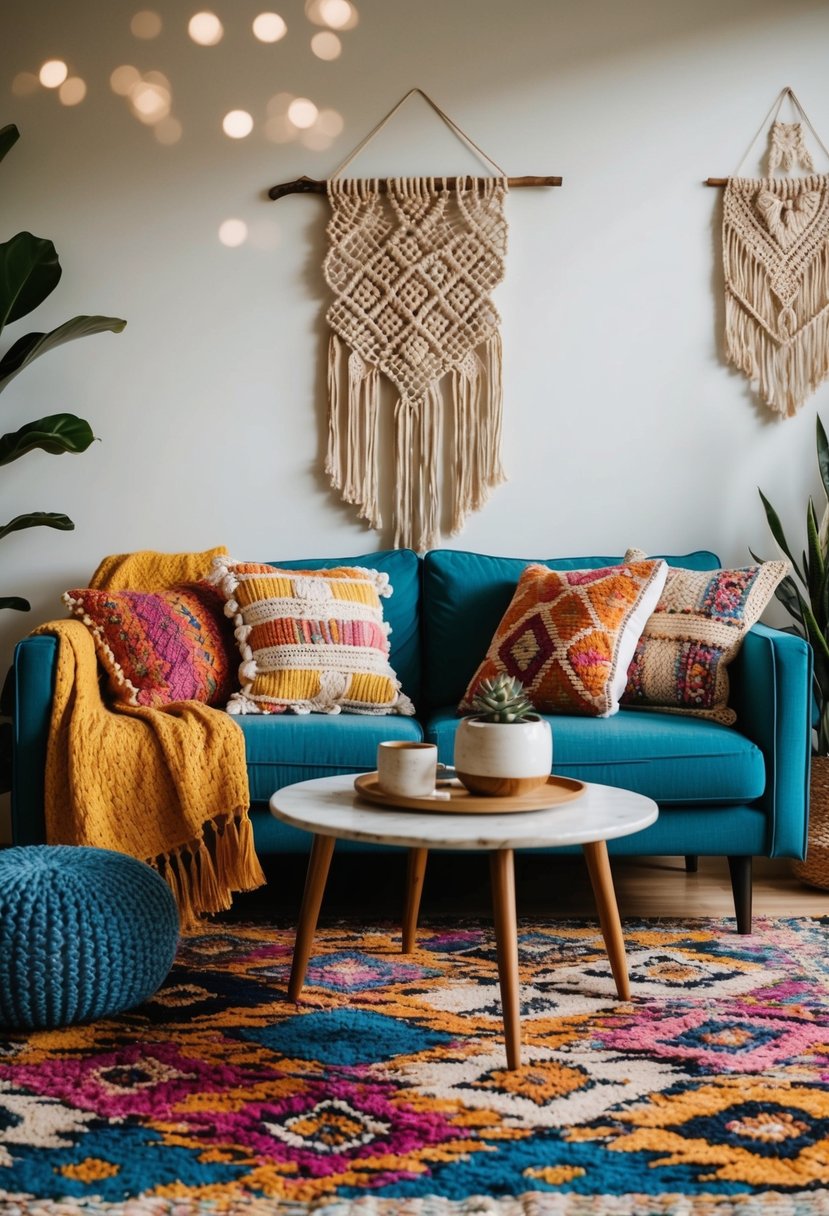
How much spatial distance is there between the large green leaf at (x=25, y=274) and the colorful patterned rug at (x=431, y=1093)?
73.6 inches

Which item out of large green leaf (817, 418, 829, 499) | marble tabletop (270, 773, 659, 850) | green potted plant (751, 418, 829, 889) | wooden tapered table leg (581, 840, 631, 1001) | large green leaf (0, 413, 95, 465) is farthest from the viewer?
large green leaf (817, 418, 829, 499)

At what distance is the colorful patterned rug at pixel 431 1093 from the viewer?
4.42 feet

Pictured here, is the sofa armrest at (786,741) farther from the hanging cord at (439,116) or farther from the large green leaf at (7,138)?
the large green leaf at (7,138)

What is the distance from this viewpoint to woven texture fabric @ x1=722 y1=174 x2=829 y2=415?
3.29m

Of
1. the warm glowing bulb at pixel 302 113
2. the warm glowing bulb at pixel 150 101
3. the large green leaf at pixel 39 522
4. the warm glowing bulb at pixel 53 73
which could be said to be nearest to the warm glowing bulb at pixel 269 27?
the warm glowing bulb at pixel 302 113

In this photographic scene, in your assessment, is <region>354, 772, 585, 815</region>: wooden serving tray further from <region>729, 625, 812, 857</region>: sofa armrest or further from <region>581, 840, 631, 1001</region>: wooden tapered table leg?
<region>729, 625, 812, 857</region>: sofa armrest

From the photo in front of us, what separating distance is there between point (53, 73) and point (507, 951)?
9.65 ft

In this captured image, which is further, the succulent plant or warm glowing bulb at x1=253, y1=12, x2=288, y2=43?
warm glowing bulb at x1=253, y1=12, x2=288, y2=43

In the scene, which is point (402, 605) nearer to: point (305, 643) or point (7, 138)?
point (305, 643)

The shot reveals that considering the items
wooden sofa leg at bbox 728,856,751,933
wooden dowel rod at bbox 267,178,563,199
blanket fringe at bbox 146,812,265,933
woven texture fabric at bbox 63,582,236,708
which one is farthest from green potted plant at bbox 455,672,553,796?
wooden dowel rod at bbox 267,178,563,199

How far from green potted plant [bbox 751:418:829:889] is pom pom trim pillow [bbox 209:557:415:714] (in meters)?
1.08

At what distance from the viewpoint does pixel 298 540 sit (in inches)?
133

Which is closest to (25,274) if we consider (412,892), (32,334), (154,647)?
(32,334)

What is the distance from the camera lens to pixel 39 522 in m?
3.12
